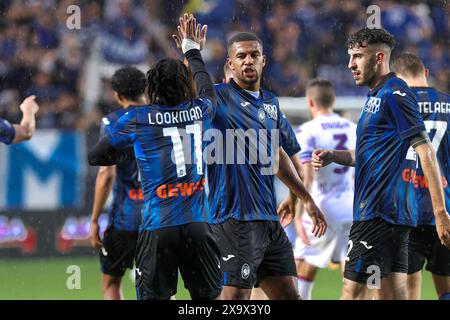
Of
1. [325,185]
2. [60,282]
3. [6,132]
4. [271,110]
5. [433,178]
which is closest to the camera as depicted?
[433,178]

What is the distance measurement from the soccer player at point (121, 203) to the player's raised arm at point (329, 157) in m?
2.19

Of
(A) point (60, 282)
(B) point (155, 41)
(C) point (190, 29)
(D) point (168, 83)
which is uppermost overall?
(B) point (155, 41)

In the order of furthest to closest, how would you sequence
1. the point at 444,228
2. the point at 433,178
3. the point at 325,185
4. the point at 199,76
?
the point at 325,185, the point at 199,76, the point at 433,178, the point at 444,228

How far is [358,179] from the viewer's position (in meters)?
7.05

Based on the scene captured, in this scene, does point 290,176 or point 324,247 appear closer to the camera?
point 290,176

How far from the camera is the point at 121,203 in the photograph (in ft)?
29.5

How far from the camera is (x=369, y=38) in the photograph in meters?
7.08

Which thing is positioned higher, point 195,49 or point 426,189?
point 195,49

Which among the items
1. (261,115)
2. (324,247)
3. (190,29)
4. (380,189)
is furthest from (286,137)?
(324,247)

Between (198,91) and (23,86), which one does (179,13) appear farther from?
(198,91)

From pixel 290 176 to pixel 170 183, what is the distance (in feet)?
4.85

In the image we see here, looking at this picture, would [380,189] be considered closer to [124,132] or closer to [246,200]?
[246,200]

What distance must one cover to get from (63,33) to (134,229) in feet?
27.3

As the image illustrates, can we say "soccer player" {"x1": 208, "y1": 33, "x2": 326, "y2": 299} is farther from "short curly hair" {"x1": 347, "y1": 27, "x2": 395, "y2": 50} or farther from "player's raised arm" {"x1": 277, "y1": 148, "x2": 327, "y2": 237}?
"short curly hair" {"x1": 347, "y1": 27, "x2": 395, "y2": 50}
